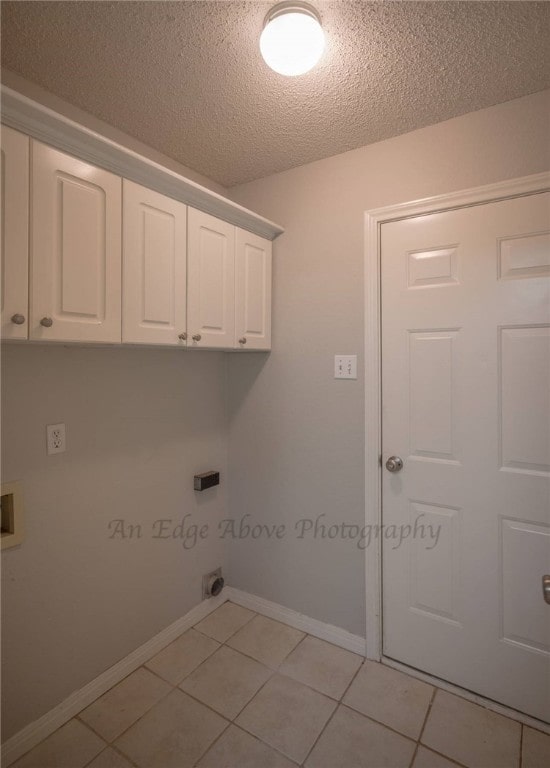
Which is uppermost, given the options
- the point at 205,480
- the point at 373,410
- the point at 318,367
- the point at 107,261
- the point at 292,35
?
the point at 292,35

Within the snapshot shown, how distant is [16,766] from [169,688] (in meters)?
0.56

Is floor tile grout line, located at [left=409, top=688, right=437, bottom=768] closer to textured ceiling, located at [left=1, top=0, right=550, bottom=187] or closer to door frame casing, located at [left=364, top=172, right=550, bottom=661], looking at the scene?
door frame casing, located at [left=364, top=172, right=550, bottom=661]

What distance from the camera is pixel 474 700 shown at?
166cm

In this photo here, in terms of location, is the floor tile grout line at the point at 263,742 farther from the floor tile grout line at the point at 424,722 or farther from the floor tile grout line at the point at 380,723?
the floor tile grout line at the point at 424,722

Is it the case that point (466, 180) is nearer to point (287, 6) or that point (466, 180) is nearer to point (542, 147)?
point (542, 147)

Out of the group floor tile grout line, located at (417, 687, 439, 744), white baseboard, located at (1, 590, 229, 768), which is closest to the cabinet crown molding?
white baseboard, located at (1, 590, 229, 768)

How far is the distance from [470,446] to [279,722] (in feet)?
4.43

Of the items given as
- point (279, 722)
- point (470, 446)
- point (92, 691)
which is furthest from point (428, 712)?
point (92, 691)

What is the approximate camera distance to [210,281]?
1.79 m

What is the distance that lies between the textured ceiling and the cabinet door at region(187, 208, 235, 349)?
0.43 metres

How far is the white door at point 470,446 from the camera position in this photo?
60.7 inches

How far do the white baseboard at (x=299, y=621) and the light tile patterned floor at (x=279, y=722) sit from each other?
57mm

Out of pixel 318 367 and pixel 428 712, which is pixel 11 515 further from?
pixel 428 712

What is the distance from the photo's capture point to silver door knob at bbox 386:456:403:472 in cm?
182
